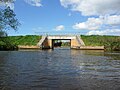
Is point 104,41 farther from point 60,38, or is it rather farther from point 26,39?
point 26,39

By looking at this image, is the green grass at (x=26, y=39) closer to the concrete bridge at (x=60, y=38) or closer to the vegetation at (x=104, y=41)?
the concrete bridge at (x=60, y=38)

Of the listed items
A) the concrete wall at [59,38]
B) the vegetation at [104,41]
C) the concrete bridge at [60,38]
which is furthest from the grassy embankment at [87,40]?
the concrete wall at [59,38]

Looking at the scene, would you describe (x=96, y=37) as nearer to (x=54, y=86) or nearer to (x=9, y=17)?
(x=9, y=17)

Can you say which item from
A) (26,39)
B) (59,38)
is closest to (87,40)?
(59,38)

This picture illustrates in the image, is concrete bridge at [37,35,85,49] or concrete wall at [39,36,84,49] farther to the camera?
concrete wall at [39,36,84,49]

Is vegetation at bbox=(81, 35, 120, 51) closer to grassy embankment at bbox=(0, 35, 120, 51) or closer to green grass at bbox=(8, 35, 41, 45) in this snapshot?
grassy embankment at bbox=(0, 35, 120, 51)


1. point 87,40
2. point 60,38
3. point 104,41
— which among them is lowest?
point 104,41

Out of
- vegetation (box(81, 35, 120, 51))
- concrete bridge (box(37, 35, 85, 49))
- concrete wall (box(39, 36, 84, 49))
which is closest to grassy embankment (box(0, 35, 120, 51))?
vegetation (box(81, 35, 120, 51))

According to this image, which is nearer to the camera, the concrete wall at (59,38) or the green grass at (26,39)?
the concrete wall at (59,38)

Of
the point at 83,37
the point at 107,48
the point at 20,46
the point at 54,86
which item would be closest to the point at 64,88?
A: the point at 54,86

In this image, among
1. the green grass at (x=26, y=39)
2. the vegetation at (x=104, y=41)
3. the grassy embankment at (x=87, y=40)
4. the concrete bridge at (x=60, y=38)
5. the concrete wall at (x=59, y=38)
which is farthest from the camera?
the green grass at (x=26, y=39)

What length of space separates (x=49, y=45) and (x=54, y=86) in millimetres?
100472

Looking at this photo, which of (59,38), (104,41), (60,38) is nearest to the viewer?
(104,41)

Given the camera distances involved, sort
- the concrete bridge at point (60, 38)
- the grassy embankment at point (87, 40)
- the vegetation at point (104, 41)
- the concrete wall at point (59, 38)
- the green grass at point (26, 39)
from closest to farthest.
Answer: the vegetation at point (104, 41) < the grassy embankment at point (87, 40) < the concrete bridge at point (60, 38) < the concrete wall at point (59, 38) < the green grass at point (26, 39)
